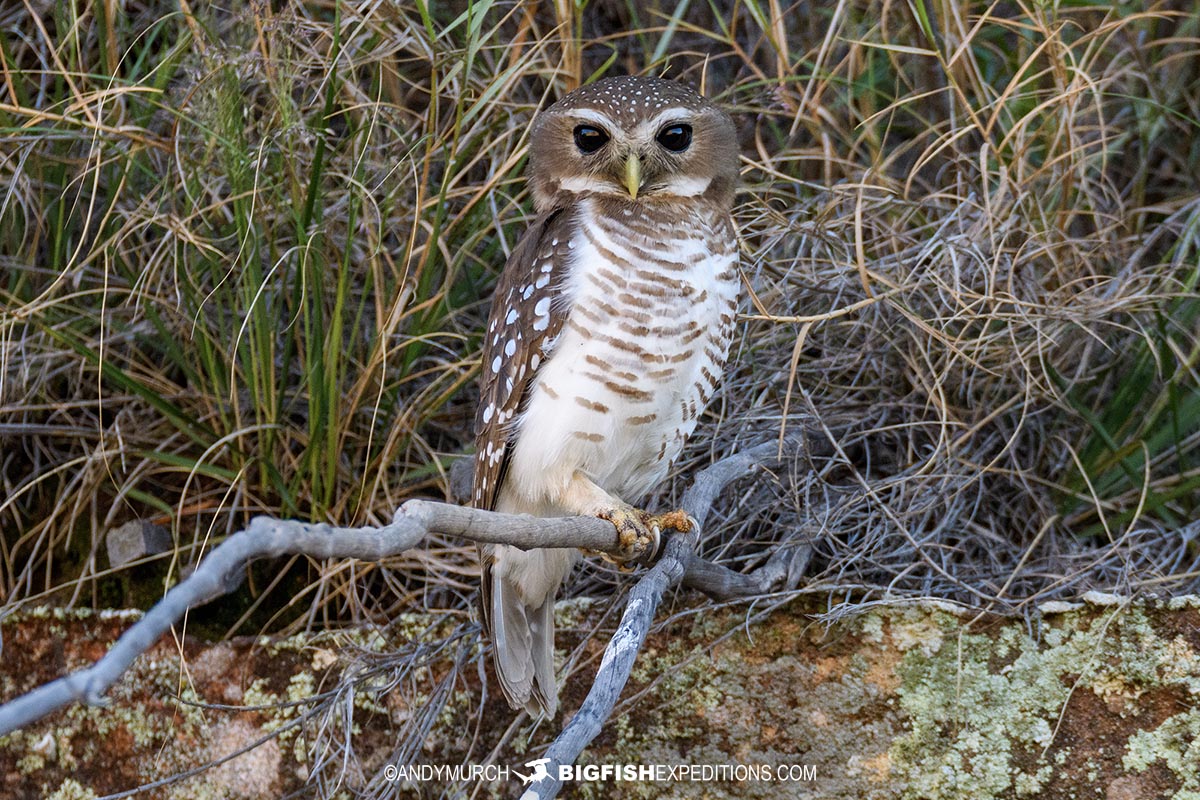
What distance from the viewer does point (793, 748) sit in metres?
2.47

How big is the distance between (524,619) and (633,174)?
961mm

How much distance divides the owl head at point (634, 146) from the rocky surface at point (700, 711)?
3.05 feet

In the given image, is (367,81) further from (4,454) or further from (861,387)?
(861,387)

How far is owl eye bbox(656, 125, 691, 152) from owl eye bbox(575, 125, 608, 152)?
0.40ft

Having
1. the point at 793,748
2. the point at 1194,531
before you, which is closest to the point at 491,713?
the point at 793,748

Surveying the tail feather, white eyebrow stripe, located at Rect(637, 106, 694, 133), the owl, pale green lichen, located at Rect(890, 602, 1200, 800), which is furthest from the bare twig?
white eyebrow stripe, located at Rect(637, 106, 694, 133)

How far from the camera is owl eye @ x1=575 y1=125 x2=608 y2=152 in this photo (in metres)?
2.55

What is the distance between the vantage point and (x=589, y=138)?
2.57m

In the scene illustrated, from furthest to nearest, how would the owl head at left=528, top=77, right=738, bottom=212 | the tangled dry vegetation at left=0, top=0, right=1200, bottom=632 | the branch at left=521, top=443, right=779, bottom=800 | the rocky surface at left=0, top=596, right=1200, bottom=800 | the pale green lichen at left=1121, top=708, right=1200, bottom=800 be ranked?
the tangled dry vegetation at left=0, top=0, right=1200, bottom=632 < the owl head at left=528, top=77, right=738, bottom=212 < the rocky surface at left=0, top=596, right=1200, bottom=800 < the pale green lichen at left=1121, top=708, right=1200, bottom=800 < the branch at left=521, top=443, right=779, bottom=800

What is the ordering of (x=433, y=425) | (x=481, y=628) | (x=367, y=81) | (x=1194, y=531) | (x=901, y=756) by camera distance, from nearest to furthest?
(x=901, y=756), (x=481, y=628), (x=1194, y=531), (x=433, y=425), (x=367, y=81)

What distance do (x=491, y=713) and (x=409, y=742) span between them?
0.21 meters

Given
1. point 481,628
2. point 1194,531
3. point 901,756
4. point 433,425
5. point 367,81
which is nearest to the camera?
point 901,756

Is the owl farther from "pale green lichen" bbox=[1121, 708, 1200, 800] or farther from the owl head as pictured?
"pale green lichen" bbox=[1121, 708, 1200, 800]

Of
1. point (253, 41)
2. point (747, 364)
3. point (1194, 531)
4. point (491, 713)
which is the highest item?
point (253, 41)
